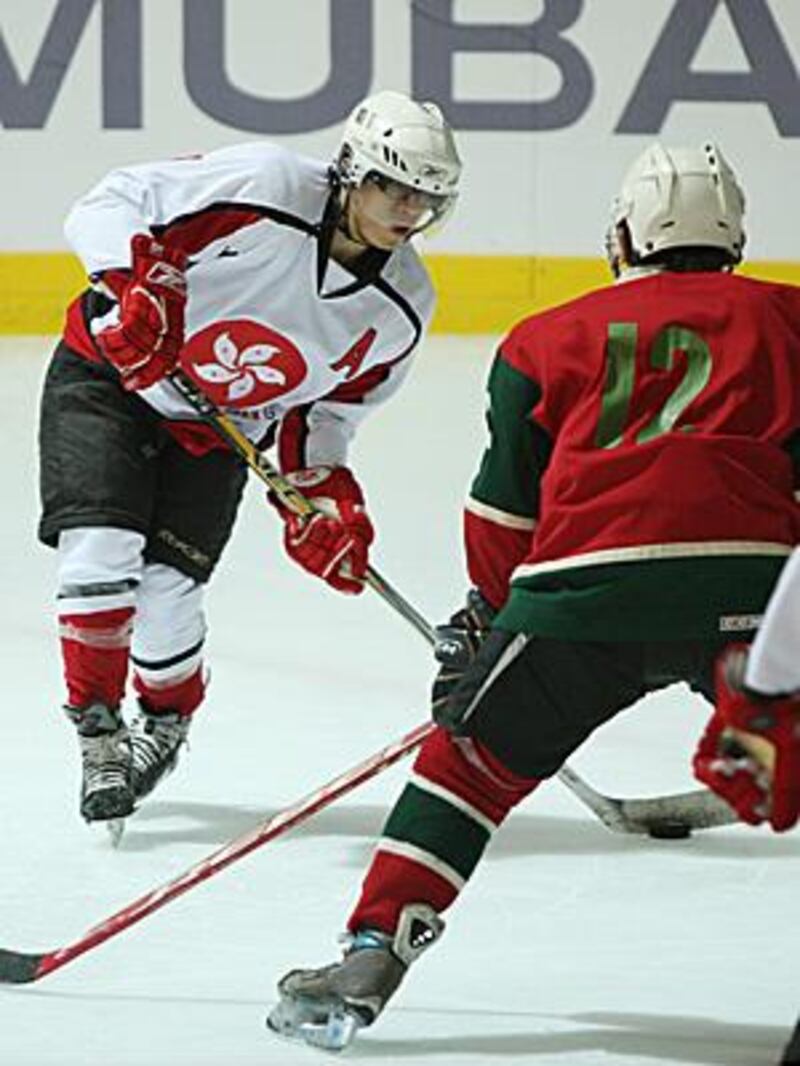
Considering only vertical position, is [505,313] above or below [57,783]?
below

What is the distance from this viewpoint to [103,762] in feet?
11.3

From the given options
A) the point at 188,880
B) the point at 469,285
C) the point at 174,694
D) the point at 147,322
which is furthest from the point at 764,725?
the point at 469,285

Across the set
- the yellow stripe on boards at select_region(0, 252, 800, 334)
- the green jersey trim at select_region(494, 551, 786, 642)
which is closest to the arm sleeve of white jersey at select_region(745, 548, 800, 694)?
the green jersey trim at select_region(494, 551, 786, 642)

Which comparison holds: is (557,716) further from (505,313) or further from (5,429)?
(505,313)

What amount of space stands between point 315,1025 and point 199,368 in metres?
1.14

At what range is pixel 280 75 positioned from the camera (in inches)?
257

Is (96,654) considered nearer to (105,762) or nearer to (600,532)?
(105,762)

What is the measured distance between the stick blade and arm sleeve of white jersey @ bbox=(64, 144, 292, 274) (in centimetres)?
90

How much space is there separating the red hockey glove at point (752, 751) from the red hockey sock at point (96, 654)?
4.74ft

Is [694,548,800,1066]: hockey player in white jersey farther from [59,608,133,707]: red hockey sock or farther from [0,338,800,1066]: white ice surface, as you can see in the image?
[59,608,133,707]: red hockey sock

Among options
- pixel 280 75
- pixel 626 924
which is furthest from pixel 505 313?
pixel 626 924

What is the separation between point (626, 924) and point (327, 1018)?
56 centimetres

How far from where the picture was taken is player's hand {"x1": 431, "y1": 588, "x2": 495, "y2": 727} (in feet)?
8.75

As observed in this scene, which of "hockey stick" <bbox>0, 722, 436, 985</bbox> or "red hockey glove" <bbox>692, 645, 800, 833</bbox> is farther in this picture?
"hockey stick" <bbox>0, 722, 436, 985</bbox>
